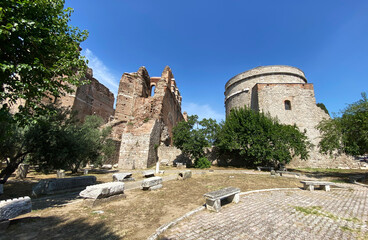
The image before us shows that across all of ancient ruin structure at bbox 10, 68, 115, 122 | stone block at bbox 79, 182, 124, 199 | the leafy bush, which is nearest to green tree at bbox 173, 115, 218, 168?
the leafy bush

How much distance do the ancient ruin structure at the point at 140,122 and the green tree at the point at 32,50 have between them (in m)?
10.9

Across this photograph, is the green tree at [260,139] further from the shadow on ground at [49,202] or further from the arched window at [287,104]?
the shadow on ground at [49,202]

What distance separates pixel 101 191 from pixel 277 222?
4.73 m

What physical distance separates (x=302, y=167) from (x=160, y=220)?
1994 cm

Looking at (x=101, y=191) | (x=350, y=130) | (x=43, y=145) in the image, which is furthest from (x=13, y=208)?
(x=350, y=130)

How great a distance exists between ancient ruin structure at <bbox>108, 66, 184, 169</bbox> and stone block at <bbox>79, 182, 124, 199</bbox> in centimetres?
965

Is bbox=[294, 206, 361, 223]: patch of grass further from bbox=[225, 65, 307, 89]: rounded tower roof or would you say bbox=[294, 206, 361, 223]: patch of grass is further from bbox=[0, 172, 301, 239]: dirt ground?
bbox=[225, 65, 307, 89]: rounded tower roof

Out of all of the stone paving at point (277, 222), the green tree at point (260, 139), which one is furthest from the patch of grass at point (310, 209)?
the green tree at point (260, 139)

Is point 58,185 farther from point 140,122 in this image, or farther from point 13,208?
point 140,122

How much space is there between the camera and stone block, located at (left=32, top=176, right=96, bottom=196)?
559cm

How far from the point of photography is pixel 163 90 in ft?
62.1

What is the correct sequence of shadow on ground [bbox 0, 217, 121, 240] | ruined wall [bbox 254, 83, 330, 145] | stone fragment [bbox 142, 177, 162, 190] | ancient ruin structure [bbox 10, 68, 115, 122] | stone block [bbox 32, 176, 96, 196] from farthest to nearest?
ancient ruin structure [bbox 10, 68, 115, 122]
ruined wall [bbox 254, 83, 330, 145]
stone fragment [bbox 142, 177, 162, 190]
stone block [bbox 32, 176, 96, 196]
shadow on ground [bbox 0, 217, 121, 240]

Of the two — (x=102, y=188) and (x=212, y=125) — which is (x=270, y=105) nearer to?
(x=212, y=125)

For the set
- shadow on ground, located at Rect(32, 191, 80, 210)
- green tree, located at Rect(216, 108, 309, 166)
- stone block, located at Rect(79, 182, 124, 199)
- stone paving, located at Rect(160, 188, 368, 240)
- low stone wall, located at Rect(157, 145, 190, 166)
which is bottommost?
shadow on ground, located at Rect(32, 191, 80, 210)
